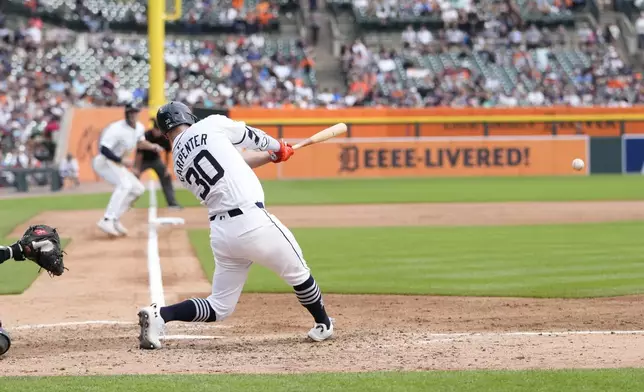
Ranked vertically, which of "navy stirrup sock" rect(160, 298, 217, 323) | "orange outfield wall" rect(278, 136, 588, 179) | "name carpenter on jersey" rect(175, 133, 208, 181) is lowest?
"orange outfield wall" rect(278, 136, 588, 179)

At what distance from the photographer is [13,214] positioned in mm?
20125

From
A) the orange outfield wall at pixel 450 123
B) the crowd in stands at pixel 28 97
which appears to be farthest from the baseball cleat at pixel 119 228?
the orange outfield wall at pixel 450 123

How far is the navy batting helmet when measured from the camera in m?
7.36

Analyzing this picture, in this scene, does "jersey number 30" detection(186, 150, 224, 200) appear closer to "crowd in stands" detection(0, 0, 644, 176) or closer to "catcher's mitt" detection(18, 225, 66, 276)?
"catcher's mitt" detection(18, 225, 66, 276)

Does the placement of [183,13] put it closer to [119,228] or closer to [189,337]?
[119,228]

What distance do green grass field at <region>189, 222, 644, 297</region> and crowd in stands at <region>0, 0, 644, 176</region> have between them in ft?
57.9

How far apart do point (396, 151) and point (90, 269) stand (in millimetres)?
20479

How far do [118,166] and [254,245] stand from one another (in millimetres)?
9611

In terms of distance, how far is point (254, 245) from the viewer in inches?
278

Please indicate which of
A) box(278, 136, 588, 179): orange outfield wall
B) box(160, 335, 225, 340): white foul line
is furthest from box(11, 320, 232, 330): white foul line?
box(278, 136, 588, 179): orange outfield wall

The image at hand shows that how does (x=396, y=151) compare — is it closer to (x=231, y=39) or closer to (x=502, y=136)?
(x=502, y=136)

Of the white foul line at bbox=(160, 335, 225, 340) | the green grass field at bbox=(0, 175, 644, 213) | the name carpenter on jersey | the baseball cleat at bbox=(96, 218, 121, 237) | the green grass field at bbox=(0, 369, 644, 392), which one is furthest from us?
the green grass field at bbox=(0, 175, 644, 213)

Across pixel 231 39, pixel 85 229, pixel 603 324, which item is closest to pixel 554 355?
pixel 603 324

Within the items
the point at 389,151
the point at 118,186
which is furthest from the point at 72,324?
the point at 389,151
